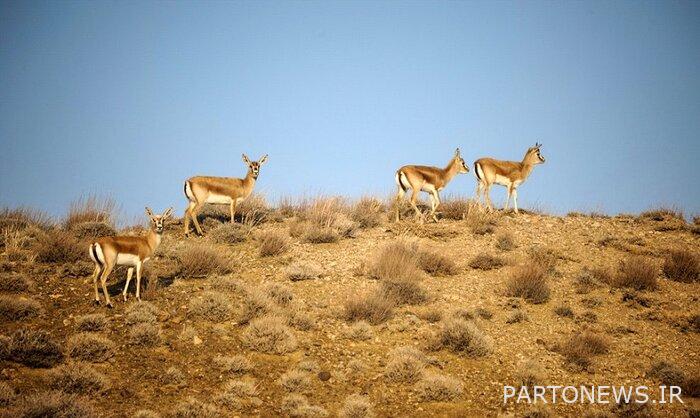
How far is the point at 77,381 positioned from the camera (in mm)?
8984

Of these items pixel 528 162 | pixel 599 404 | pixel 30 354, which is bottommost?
pixel 599 404

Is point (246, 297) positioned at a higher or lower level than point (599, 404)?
higher

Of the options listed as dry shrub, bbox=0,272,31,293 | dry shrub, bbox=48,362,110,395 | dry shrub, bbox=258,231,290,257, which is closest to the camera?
dry shrub, bbox=48,362,110,395

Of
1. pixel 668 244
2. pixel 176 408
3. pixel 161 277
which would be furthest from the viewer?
pixel 668 244

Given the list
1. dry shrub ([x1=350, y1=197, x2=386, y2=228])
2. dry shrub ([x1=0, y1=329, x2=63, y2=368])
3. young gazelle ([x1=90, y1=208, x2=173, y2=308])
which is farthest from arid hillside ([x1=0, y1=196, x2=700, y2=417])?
dry shrub ([x1=350, y1=197, x2=386, y2=228])

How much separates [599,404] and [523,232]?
9568 mm

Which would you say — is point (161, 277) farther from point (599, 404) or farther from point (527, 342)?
point (599, 404)

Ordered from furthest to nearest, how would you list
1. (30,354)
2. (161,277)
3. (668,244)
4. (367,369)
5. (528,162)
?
(528,162) → (668,244) → (161,277) → (367,369) → (30,354)

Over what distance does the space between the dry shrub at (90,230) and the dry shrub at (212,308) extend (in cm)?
A: 630

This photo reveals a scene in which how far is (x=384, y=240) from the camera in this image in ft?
58.4

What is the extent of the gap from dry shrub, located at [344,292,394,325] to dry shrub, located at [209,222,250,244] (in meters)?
5.83

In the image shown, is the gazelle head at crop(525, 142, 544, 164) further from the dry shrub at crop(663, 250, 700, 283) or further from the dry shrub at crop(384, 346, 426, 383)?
the dry shrub at crop(384, 346, 426, 383)

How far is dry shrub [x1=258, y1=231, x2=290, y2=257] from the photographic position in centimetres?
1603

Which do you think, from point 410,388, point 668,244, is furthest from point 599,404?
point 668,244
